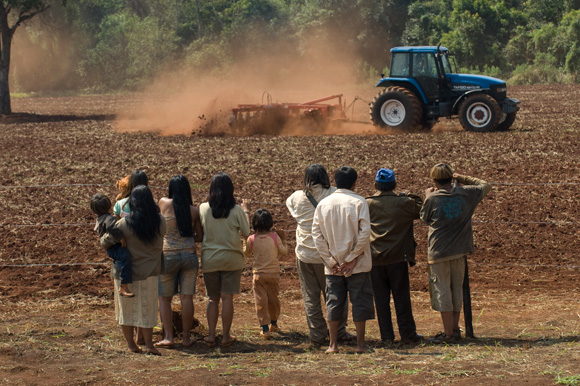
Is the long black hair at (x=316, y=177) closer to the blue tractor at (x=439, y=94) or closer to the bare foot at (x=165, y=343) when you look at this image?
the bare foot at (x=165, y=343)

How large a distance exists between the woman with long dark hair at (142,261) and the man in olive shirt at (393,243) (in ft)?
6.31

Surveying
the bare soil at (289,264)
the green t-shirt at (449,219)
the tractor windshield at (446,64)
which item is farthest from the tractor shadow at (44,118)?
the green t-shirt at (449,219)

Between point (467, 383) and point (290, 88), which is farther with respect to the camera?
point (290, 88)

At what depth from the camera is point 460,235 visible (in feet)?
23.7

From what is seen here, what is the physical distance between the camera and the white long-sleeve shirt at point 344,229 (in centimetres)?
689

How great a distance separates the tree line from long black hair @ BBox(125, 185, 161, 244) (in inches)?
1658

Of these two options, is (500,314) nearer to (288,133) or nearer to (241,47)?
(288,133)

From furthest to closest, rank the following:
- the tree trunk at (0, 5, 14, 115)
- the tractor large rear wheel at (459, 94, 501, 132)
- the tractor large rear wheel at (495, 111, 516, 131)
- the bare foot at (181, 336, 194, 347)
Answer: the tree trunk at (0, 5, 14, 115) < the tractor large rear wheel at (495, 111, 516, 131) < the tractor large rear wheel at (459, 94, 501, 132) < the bare foot at (181, 336, 194, 347)

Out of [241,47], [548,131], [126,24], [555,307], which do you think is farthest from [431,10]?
[555,307]

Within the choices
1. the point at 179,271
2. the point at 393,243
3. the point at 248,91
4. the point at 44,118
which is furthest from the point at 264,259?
the point at 248,91

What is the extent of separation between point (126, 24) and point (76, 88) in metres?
7.46

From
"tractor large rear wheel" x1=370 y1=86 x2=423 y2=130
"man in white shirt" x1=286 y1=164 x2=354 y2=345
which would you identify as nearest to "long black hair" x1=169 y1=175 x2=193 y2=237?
"man in white shirt" x1=286 y1=164 x2=354 y2=345

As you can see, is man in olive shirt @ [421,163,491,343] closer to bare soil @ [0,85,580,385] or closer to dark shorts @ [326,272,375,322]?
bare soil @ [0,85,580,385]

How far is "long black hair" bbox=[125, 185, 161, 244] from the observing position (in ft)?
23.0
